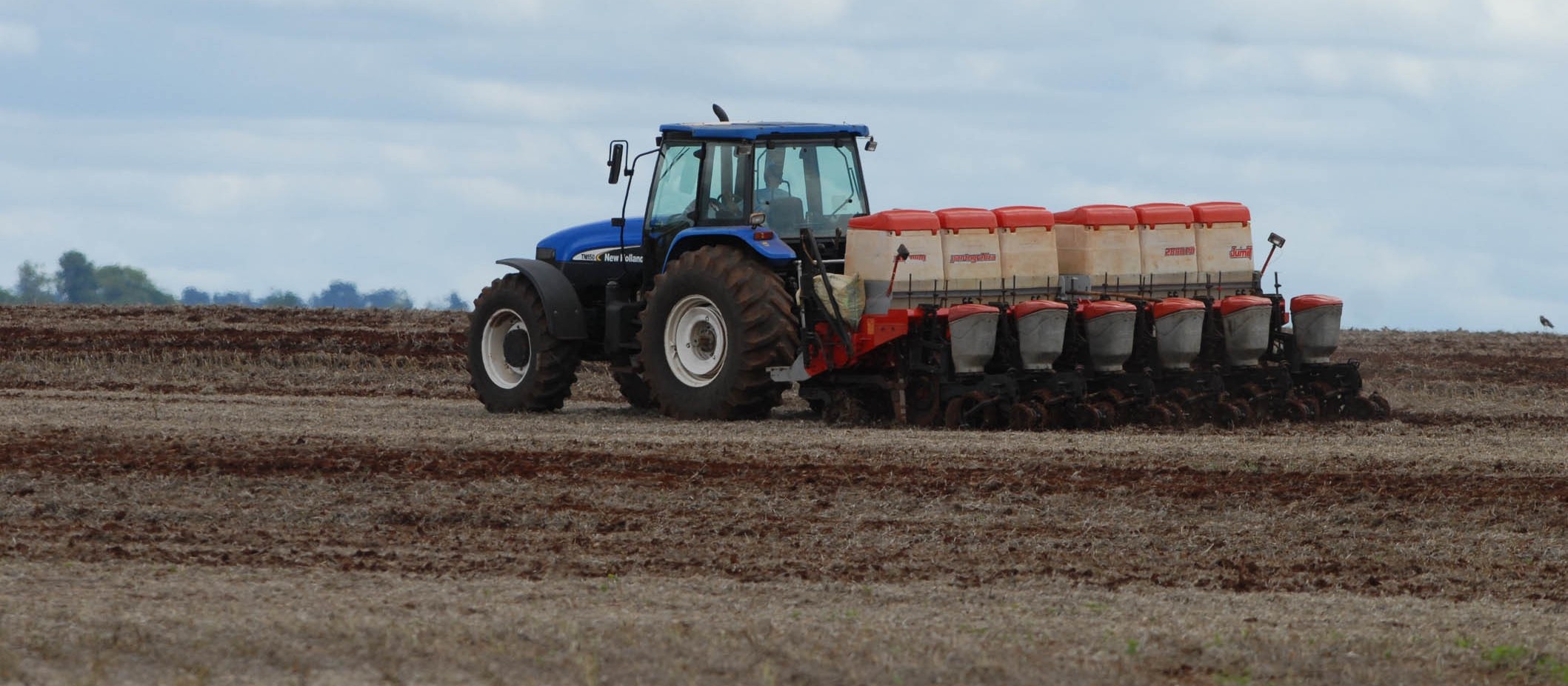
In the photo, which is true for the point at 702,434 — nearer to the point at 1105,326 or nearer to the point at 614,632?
the point at 1105,326

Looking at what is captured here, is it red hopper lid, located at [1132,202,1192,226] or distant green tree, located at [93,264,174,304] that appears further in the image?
distant green tree, located at [93,264,174,304]

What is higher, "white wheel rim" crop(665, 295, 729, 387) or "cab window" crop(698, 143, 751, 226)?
"cab window" crop(698, 143, 751, 226)

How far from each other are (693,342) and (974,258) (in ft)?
7.26

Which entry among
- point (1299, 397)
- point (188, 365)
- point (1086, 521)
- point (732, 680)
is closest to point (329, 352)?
point (188, 365)

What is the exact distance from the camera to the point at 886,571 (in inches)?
336

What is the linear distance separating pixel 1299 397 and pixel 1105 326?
1935 mm

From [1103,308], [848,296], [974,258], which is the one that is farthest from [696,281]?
[1103,308]

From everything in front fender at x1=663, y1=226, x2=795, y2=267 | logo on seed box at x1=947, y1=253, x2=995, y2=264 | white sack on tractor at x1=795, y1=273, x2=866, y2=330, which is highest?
front fender at x1=663, y1=226, x2=795, y2=267

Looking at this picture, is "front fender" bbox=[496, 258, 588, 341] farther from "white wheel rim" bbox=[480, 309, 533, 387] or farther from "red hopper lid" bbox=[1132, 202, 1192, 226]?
"red hopper lid" bbox=[1132, 202, 1192, 226]

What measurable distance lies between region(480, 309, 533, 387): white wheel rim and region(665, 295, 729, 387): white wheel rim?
1786mm

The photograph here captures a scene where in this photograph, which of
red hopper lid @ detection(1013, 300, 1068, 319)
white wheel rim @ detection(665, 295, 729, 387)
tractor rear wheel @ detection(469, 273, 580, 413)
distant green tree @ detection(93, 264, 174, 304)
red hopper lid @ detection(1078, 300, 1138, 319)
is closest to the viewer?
red hopper lid @ detection(1013, 300, 1068, 319)

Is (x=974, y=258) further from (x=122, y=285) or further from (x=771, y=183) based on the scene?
(x=122, y=285)

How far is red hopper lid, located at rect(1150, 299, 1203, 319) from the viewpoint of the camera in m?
14.7

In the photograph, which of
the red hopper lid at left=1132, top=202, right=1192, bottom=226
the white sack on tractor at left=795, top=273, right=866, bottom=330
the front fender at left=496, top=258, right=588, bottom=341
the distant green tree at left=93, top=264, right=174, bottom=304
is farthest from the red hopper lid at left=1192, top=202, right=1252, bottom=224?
the distant green tree at left=93, top=264, right=174, bottom=304
